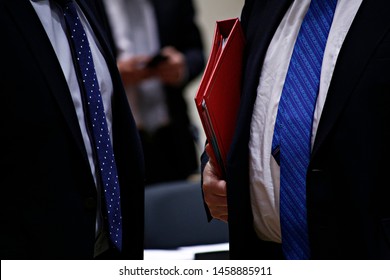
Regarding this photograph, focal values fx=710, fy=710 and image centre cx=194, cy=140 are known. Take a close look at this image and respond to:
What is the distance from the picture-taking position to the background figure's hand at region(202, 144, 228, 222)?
184 cm

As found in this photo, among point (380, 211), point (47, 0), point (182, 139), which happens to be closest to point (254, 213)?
point (380, 211)

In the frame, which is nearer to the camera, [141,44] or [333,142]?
[333,142]

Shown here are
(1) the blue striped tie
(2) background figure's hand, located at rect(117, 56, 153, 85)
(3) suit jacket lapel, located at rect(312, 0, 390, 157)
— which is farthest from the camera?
(2) background figure's hand, located at rect(117, 56, 153, 85)

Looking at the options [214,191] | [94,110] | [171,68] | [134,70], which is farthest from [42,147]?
[171,68]

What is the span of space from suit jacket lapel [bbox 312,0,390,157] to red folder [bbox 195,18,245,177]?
28 cm

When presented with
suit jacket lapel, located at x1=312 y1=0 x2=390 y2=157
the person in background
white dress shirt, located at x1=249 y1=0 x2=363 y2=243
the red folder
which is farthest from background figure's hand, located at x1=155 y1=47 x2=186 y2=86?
suit jacket lapel, located at x1=312 y1=0 x2=390 y2=157

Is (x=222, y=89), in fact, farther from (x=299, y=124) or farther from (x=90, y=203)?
(x=90, y=203)

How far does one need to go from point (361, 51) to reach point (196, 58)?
2.00m

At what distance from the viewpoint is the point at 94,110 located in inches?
72.3

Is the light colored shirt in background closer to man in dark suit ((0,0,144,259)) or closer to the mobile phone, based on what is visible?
the mobile phone

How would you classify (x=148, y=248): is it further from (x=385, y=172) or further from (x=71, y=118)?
(x=385, y=172)

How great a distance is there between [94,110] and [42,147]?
188mm

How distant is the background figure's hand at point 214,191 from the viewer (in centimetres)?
184
